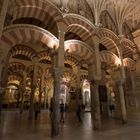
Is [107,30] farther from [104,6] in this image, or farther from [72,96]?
[72,96]

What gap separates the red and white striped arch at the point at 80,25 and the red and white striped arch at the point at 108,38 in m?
0.65

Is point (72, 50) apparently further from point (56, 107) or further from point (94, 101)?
point (56, 107)

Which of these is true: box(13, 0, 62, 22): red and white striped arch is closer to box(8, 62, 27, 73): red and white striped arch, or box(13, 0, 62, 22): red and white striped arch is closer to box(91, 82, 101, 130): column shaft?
box(91, 82, 101, 130): column shaft

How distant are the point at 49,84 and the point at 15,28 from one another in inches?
526

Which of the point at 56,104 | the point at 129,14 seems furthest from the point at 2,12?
the point at 129,14

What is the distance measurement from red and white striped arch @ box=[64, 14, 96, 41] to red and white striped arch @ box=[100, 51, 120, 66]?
1.46 m

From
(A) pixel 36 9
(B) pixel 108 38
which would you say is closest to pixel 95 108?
(B) pixel 108 38

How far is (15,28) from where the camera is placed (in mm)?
5598

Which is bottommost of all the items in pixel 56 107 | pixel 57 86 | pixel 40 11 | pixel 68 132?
pixel 68 132

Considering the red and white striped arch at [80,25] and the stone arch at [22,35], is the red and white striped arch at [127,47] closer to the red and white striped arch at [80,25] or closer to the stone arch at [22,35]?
the red and white striped arch at [80,25]

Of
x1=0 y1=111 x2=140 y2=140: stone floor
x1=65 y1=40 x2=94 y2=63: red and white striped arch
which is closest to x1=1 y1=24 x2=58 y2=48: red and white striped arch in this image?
x1=65 y1=40 x2=94 y2=63: red and white striped arch

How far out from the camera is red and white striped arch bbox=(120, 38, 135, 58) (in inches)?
374

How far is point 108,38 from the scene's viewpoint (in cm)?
856

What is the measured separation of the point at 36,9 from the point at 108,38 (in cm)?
446
